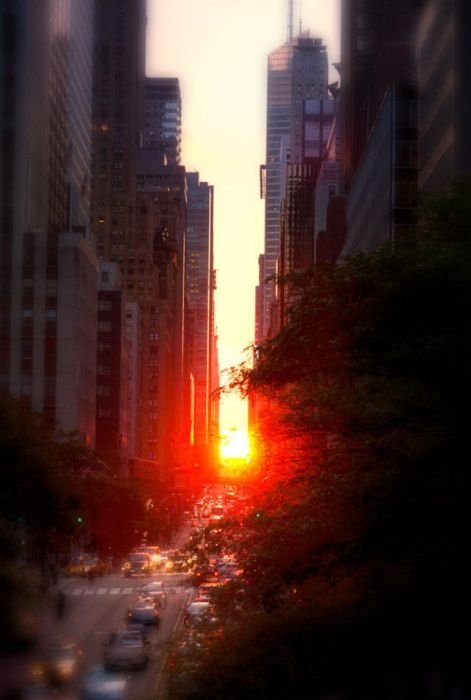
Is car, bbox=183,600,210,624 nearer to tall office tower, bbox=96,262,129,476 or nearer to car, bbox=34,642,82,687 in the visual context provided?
car, bbox=34,642,82,687

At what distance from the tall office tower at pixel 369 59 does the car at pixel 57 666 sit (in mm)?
51805

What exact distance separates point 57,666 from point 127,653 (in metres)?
8.21

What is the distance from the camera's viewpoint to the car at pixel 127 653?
4209 centimetres

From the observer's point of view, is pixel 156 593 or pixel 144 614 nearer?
pixel 144 614

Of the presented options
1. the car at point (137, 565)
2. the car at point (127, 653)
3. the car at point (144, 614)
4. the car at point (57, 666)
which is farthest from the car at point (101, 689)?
the car at point (137, 565)

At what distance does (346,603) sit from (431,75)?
50.4 metres

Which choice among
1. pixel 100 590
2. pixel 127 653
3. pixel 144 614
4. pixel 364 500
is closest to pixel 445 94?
pixel 144 614

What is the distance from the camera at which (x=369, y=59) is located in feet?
356

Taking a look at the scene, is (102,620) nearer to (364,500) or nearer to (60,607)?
(60,607)

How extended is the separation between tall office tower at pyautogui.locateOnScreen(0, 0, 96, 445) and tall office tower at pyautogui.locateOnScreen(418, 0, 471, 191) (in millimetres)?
67863

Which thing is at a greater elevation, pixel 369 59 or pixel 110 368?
pixel 369 59

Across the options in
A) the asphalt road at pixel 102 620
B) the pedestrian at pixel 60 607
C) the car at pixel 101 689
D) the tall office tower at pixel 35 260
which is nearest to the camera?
the car at pixel 101 689

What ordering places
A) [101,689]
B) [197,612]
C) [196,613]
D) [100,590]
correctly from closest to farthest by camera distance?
[196,613] → [197,612] → [101,689] → [100,590]

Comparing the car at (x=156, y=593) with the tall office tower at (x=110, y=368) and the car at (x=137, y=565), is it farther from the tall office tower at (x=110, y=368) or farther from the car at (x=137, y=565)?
the tall office tower at (x=110, y=368)
